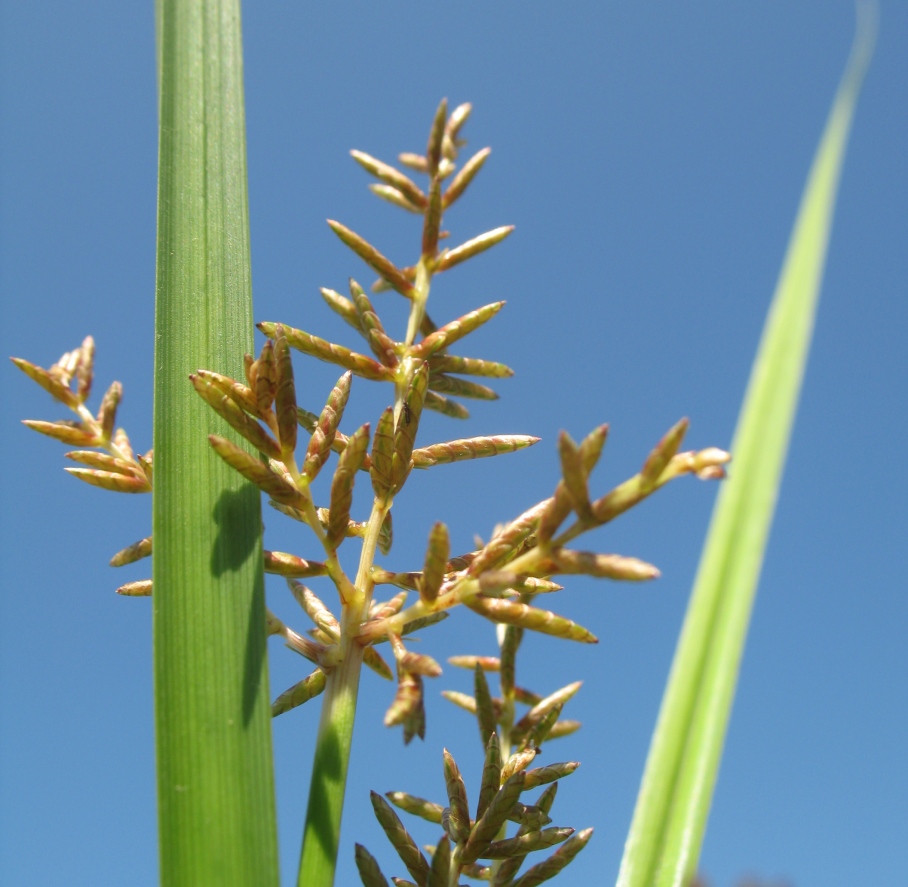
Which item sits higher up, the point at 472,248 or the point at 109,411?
the point at 472,248

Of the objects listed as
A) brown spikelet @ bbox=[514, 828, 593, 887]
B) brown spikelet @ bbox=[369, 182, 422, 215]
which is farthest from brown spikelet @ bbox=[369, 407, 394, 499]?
brown spikelet @ bbox=[369, 182, 422, 215]

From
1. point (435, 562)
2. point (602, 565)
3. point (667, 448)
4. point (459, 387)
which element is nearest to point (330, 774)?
point (435, 562)

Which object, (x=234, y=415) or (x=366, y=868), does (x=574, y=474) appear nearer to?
(x=234, y=415)

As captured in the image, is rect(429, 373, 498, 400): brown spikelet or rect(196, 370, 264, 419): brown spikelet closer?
rect(196, 370, 264, 419): brown spikelet

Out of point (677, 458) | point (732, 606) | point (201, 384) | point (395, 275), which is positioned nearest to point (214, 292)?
point (201, 384)

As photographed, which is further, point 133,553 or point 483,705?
point 483,705

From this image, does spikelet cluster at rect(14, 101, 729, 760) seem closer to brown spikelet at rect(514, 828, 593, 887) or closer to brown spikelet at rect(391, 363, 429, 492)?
brown spikelet at rect(391, 363, 429, 492)

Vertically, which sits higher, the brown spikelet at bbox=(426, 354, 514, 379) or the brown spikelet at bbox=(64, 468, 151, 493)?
the brown spikelet at bbox=(426, 354, 514, 379)

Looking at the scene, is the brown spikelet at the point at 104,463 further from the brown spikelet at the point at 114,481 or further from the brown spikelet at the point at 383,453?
the brown spikelet at the point at 383,453

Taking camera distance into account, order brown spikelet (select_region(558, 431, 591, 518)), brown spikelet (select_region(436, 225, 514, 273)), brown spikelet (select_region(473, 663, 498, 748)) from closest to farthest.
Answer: brown spikelet (select_region(558, 431, 591, 518))
brown spikelet (select_region(473, 663, 498, 748))
brown spikelet (select_region(436, 225, 514, 273))
